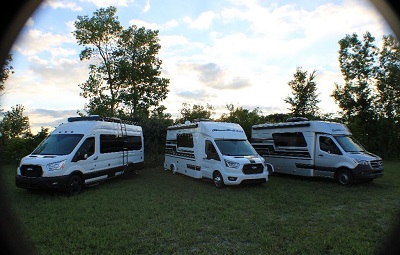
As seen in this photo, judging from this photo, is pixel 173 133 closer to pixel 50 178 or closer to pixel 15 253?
pixel 50 178

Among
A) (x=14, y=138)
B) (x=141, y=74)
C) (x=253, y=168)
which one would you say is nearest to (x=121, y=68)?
(x=141, y=74)

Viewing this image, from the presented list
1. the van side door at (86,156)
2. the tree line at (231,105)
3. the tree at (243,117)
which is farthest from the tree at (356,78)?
the van side door at (86,156)

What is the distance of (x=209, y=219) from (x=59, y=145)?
7347mm

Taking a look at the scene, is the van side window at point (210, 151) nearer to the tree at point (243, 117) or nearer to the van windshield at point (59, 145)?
the van windshield at point (59, 145)

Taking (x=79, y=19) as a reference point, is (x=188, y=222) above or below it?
below

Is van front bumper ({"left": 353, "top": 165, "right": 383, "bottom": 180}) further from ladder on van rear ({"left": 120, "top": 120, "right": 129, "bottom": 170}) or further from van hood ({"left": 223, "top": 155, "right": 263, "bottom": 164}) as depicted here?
ladder on van rear ({"left": 120, "top": 120, "right": 129, "bottom": 170})

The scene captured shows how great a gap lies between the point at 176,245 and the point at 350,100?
35.1m

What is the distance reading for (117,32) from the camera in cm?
3166

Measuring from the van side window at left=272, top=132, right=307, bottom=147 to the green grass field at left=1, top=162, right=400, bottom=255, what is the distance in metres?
3.32

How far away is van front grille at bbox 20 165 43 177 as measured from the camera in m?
9.57

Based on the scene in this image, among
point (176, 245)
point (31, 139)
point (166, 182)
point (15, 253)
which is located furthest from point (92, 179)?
point (31, 139)

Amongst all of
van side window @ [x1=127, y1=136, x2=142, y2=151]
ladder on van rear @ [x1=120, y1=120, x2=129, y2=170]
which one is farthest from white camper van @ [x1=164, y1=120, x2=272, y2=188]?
ladder on van rear @ [x1=120, y1=120, x2=129, y2=170]

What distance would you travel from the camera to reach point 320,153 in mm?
13461

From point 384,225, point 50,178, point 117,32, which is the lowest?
point 384,225
